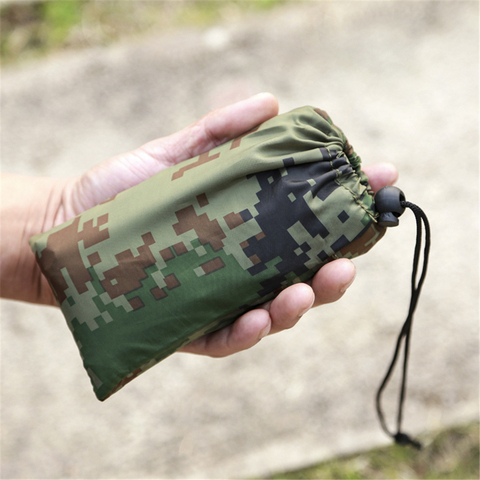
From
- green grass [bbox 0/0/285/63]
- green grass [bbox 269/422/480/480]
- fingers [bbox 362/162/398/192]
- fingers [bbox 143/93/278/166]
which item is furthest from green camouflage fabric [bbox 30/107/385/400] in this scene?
green grass [bbox 0/0/285/63]

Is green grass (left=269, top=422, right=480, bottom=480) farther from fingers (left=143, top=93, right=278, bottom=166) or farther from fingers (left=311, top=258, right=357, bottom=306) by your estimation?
fingers (left=143, top=93, right=278, bottom=166)

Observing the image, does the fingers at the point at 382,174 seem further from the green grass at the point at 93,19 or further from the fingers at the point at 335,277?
the green grass at the point at 93,19

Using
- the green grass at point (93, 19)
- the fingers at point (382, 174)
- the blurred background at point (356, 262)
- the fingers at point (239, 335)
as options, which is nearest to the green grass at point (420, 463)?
the blurred background at point (356, 262)

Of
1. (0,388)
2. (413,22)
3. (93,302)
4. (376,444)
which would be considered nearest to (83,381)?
(0,388)

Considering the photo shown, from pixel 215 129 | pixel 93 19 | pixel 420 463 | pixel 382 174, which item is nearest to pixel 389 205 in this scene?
pixel 382 174

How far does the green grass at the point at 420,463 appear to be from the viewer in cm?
224

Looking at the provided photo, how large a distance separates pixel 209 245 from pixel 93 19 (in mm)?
2509

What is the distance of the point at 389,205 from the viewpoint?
1.40 meters

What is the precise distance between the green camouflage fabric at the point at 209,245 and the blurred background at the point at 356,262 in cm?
104

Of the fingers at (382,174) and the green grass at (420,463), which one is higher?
the fingers at (382,174)

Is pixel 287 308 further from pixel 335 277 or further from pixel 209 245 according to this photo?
pixel 209 245

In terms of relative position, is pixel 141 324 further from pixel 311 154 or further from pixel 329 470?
pixel 329 470

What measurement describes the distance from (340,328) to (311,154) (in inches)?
52.5

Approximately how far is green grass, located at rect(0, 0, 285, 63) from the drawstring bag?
2.02m
